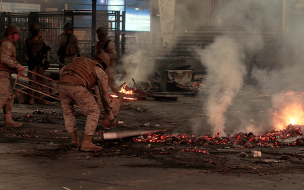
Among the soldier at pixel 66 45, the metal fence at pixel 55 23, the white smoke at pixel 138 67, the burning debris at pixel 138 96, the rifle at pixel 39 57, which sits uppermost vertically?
the metal fence at pixel 55 23

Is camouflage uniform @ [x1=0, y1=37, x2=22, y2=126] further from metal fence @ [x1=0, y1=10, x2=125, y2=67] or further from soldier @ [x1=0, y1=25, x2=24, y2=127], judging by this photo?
metal fence @ [x1=0, y1=10, x2=125, y2=67]

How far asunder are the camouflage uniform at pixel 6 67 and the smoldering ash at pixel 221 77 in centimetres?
381

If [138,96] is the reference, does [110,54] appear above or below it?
above

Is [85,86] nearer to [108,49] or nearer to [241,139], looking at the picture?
[241,139]

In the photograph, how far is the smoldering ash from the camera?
30.8 feet

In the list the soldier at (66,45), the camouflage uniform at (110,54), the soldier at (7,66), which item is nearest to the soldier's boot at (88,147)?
the soldier at (7,66)

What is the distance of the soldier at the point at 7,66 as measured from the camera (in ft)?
22.5

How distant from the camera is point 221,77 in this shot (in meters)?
14.2

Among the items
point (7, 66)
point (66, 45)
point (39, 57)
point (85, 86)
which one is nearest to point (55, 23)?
point (39, 57)

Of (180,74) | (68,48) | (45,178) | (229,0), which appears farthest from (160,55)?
(45,178)

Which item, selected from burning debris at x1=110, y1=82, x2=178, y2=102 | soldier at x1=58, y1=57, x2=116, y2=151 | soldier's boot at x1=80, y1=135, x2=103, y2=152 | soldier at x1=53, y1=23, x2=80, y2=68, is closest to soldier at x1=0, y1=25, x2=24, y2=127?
soldier at x1=58, y1=57, x2=116, y2=151

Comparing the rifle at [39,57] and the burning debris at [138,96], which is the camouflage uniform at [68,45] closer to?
the rifle at [39,57]

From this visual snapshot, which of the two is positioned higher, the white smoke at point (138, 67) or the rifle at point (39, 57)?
the rifle at point (39, 57)

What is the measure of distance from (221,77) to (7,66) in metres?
8.84
